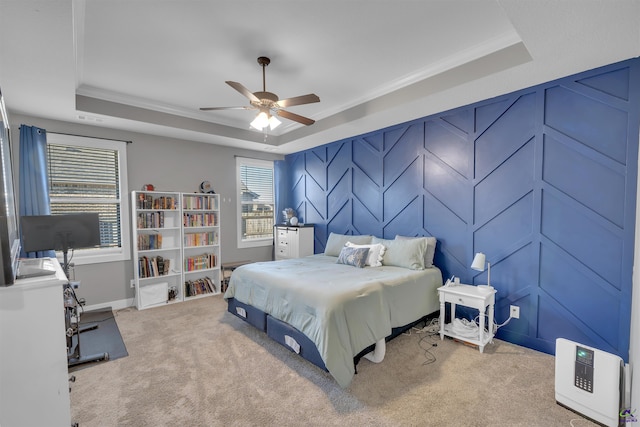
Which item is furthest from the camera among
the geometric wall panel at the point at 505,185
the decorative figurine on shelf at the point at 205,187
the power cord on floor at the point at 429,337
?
the decorative figurine on shelf at the point at 205,187

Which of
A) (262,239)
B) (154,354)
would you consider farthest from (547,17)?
(262,239)

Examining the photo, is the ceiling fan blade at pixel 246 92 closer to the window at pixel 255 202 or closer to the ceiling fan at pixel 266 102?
the ceiling fan at pixel 266 102

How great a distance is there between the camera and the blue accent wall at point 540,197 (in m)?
2.26

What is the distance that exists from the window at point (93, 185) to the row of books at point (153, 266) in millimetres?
276

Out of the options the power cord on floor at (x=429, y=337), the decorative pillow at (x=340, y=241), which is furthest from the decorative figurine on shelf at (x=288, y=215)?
the power cord on floor at (x=429, y=337)

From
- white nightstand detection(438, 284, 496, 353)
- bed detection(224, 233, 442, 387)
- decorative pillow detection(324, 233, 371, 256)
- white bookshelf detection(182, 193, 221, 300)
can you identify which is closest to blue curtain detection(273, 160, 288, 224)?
white bookshelf detection(182, 193, 221, 300)

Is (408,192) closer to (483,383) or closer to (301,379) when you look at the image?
(483,383)

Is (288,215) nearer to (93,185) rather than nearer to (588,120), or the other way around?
(93,185)

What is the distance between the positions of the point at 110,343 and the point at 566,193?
458 cm

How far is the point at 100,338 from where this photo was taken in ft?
9.65

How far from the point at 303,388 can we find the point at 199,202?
10.9 feet

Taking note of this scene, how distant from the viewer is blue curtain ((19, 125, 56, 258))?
10.3 ft

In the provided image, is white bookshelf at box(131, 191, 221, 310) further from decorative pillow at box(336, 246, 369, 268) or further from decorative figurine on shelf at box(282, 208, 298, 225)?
decorative pillow at box(336, 246, 369, 268)

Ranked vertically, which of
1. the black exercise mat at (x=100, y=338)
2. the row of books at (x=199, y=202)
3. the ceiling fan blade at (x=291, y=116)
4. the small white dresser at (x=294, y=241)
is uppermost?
the ceiling fan blade at (x=291, y=116)
